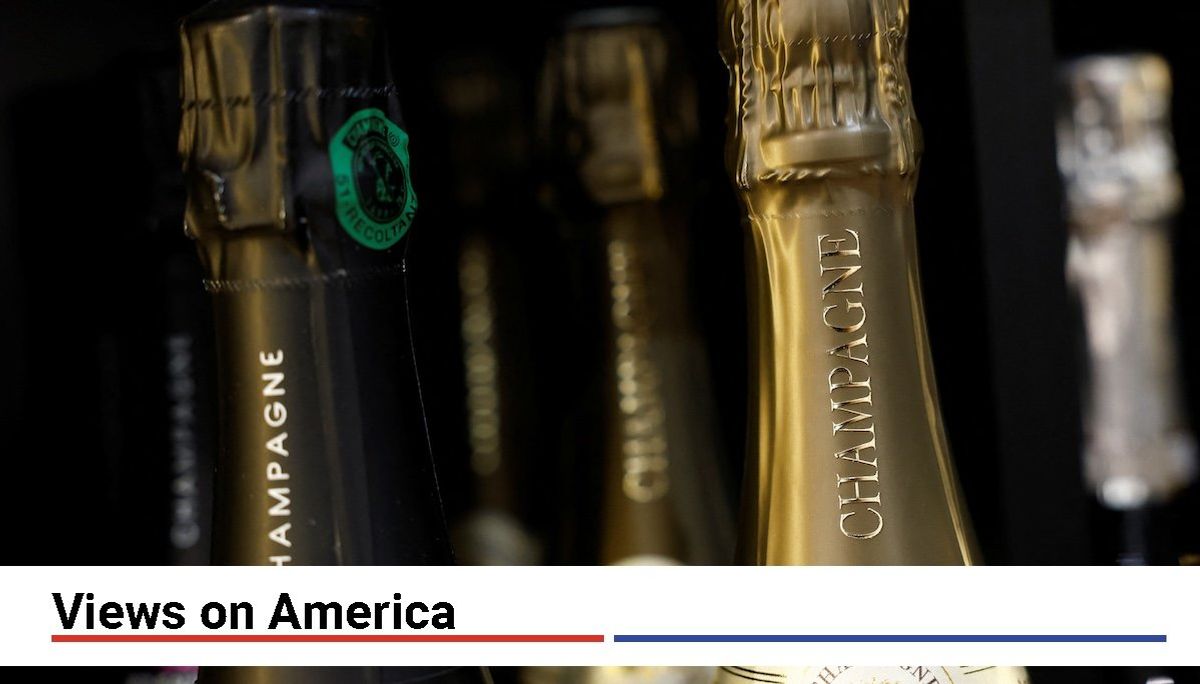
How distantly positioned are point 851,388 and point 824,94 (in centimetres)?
8

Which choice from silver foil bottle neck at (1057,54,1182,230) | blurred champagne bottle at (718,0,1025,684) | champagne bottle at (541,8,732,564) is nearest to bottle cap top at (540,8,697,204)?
champagne bottle at (541,8,732,564)

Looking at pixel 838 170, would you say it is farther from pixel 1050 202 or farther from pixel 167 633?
pixel 167 633

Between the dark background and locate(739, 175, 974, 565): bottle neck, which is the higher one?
the dark background

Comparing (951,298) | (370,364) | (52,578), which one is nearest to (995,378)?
(951,298)

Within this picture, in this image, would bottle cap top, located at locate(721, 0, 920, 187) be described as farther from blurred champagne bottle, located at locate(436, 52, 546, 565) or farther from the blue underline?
blurred champagne bottle, located at locate(436, 52, 546, 565)

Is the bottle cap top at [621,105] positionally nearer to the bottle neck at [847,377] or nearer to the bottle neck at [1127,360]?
the bottle neck at [847,377]

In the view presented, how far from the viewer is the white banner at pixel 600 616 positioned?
0.36 meters

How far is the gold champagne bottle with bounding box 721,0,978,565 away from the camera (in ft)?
1.15

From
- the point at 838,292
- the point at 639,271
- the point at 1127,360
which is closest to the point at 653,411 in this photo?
the point at 639,271

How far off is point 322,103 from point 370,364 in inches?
3.1

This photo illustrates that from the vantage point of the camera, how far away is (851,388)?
14.3 inches

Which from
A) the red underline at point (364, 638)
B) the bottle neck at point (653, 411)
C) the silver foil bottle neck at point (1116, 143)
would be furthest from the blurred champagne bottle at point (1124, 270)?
the red underline at point (364, 638)

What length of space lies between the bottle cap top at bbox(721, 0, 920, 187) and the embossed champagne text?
0.08 ft

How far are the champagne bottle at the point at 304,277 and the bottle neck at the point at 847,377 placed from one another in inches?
4.4
